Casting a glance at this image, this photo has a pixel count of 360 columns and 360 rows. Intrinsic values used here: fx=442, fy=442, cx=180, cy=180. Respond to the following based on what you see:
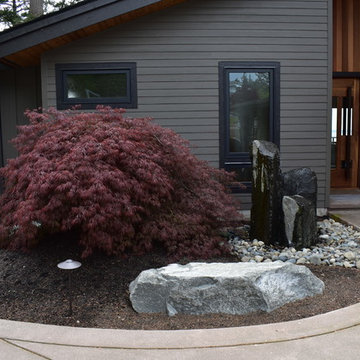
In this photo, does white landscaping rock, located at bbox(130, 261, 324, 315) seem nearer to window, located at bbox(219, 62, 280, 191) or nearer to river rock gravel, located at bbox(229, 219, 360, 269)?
river rock gravel, located at bbox(229, 219, 360, 269)

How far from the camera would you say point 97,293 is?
3758mm

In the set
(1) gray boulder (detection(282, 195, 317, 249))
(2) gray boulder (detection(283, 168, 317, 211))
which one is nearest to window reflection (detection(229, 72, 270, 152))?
(2) gray boulder (detection(283, 168, 317, 211))

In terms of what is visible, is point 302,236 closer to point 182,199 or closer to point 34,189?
point 182,199

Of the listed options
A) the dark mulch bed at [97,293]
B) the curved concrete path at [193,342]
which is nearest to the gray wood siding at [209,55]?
the dark mulch bed at [97,293]

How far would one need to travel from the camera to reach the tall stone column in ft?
17.3

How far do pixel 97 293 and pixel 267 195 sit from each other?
2.45 metres

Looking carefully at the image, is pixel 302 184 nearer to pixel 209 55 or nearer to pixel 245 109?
pixel 245 109

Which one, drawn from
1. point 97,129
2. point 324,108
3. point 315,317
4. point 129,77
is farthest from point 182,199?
point 324,108

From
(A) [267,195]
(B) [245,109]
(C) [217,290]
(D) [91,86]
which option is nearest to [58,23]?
(D) [91,86]

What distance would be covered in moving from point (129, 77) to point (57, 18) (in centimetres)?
133

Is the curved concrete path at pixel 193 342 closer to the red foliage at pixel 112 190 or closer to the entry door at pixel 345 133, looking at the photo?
the red foliage at pixel 112 190

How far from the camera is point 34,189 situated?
390 centimetres

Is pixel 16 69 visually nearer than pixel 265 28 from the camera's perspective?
No

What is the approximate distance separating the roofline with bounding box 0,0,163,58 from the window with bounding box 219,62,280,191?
189cm
